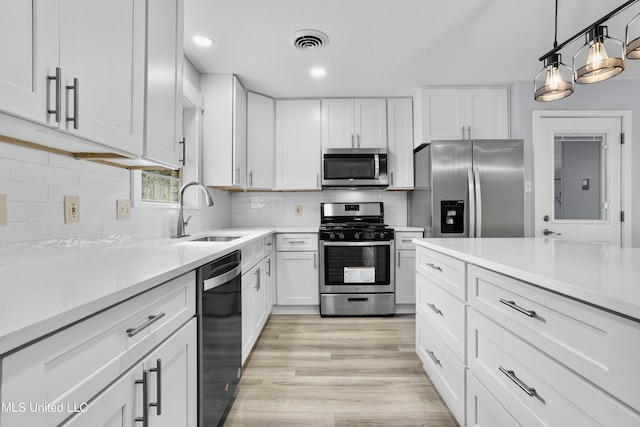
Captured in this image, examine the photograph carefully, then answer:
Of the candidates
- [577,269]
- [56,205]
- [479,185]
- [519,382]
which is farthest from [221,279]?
[479,185]

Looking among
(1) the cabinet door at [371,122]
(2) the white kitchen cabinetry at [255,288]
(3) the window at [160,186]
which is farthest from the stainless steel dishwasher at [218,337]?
(1) the cabinet door at [371,122]

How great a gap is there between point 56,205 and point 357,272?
2581mm

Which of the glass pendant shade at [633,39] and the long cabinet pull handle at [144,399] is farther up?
the glass pendant shade at [633,39]

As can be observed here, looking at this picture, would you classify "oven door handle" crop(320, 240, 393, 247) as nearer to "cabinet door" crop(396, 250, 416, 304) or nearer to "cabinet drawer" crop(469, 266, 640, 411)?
"cabinet door" crop(396, 250, 416, 304)

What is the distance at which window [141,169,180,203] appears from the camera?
2072mm

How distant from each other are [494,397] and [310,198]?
9.72ft

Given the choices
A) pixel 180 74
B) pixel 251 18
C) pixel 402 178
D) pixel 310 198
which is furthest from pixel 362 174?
pixel 180 74

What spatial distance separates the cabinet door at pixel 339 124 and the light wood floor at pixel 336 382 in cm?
206

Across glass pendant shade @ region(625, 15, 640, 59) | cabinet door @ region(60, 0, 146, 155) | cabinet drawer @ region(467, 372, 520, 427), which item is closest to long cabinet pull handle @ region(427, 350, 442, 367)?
cabinet drawer @ region(467, 372, 520, 427)

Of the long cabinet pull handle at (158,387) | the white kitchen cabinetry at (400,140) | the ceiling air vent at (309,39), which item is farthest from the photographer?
the white kitchen cabinetry at (400,140)

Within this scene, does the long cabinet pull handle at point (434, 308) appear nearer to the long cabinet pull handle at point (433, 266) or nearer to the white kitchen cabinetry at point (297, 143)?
the long cabinet pull handle at point (433, 266)

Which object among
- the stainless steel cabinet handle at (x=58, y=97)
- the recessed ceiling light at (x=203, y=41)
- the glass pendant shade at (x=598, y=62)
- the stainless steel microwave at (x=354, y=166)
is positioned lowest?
the stainless steel cabinet handle at (x=58, y=97)

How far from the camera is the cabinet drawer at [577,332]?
0.67m

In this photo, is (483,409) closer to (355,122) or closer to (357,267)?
(357,267)
